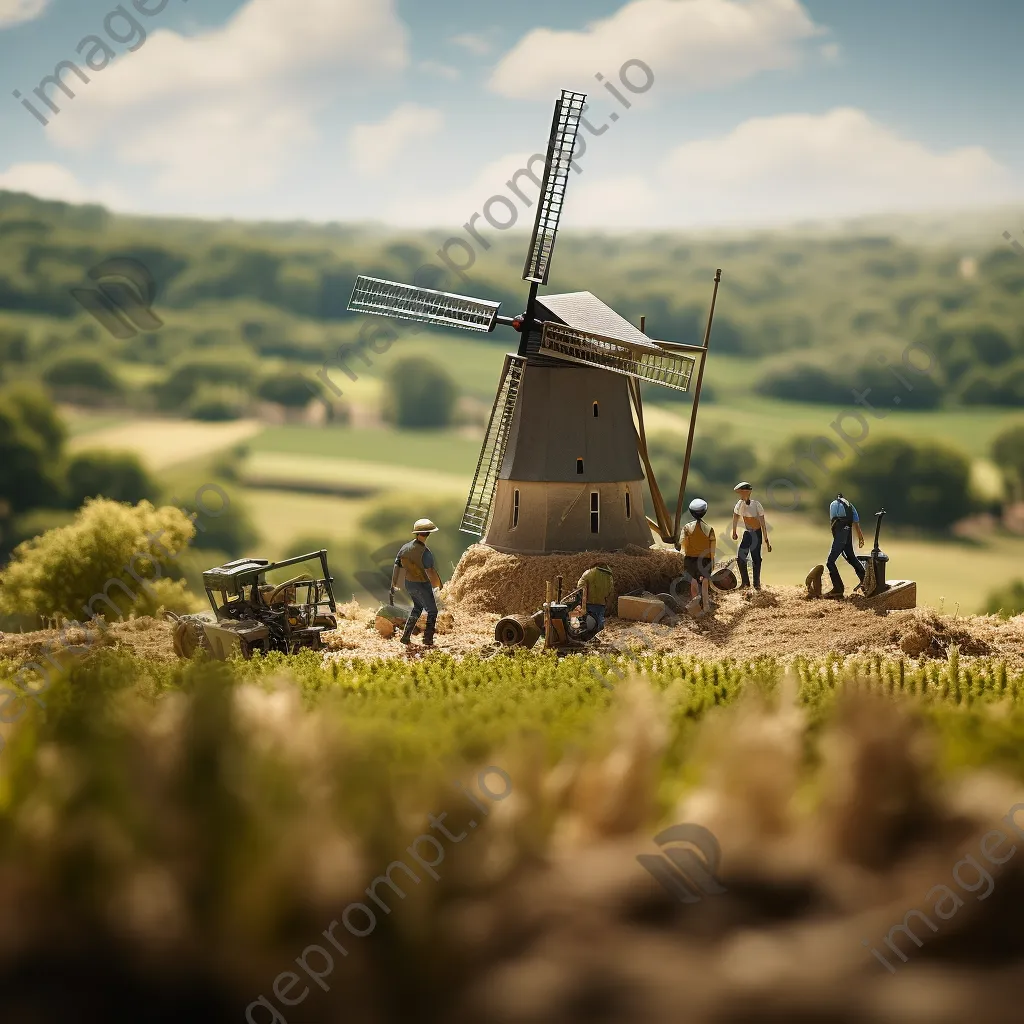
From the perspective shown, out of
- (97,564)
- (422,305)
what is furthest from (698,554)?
(97,564)

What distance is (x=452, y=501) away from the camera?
4525 cm

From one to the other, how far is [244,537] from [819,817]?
38503 mm

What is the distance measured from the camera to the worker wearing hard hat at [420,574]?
15016 mm

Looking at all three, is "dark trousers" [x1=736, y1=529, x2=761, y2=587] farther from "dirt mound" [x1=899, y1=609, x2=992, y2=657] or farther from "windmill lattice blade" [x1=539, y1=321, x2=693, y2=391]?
"dirt mound" [x1=899, y1=609, x2=992, y2=657]

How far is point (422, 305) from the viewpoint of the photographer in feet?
63.2

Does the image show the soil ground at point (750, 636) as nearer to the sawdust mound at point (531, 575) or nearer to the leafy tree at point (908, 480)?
the sawdust mound at point (531, 575)

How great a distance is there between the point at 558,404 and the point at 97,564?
1167 cm

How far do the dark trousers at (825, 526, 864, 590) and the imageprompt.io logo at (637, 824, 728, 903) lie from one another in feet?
43.3

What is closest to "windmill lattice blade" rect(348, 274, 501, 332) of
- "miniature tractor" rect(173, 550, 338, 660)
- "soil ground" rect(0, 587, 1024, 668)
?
"soil ground" rect(0, 587, 1024, 668)

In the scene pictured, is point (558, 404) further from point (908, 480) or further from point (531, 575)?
point (908, 480)

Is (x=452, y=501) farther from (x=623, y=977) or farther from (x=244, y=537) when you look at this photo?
(x=623, y=977)

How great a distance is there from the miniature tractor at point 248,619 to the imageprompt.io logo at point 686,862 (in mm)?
10371

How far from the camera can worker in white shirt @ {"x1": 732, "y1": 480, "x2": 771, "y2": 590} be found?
1800cm

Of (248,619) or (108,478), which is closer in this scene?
(248,619)
